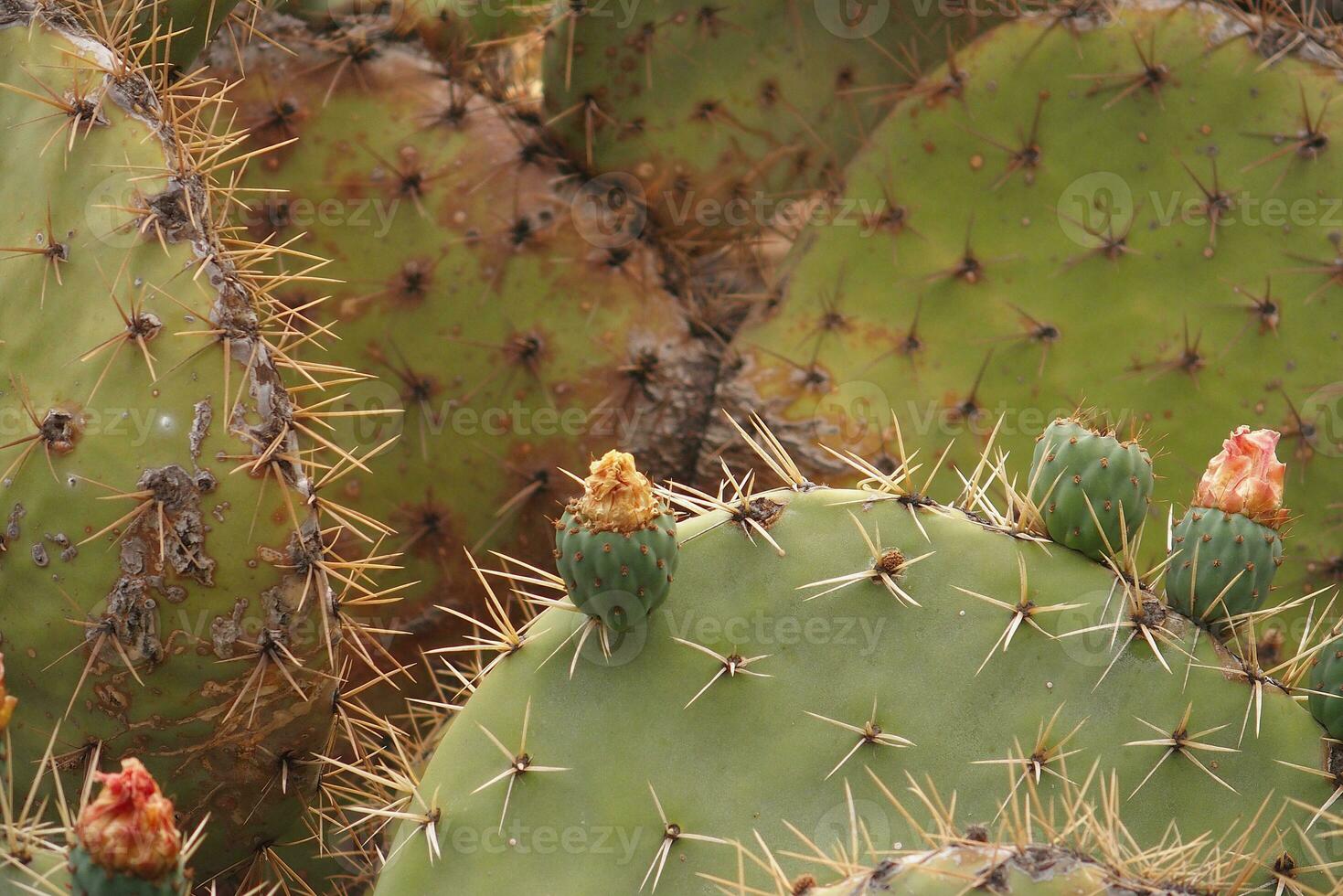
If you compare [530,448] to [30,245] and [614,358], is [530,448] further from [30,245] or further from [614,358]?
[30,245]

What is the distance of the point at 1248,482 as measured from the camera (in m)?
1.55

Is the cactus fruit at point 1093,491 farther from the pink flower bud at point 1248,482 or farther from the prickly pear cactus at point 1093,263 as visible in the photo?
the prickly pear cactus at point 1093,263

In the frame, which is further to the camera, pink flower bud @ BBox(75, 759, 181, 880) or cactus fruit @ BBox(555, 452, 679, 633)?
cactus fruit @ BBox(555, 452, 679, 633)

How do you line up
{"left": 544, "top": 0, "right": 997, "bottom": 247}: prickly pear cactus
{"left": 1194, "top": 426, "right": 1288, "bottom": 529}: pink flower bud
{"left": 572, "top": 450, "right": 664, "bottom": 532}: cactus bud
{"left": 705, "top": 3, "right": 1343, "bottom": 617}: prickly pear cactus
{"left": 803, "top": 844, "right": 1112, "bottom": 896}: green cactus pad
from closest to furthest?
{"left": 803, "top": 844, "right": 1112, "bottom": 896}: green cactus pad, {"left": 572, "top": 450, "right": 664, "bottom": 532}: cactus bud, {"left": 1194, "top": 426, "right": 1288, "bottom": 529}: pink flower bud, {"left": 705, "top": 3, "right": 1343, "bottom": 617}: prickly pear cactus, {"left": 544, "top": 0, "right": 997, "bottom": 247}: prickly pear cactus

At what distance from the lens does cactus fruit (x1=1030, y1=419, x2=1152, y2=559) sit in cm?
156

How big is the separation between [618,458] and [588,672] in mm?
297

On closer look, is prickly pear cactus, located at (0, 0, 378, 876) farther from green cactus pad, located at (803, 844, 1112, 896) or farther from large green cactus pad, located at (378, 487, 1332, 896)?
green cactus pad, located at (803, 844, 1112, 896)

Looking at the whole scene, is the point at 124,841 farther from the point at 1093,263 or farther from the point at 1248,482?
the point at 1093,263

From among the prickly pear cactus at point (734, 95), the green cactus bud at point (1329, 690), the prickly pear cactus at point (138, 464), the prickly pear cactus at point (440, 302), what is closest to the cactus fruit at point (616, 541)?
the prickly pear cactus at point (138, 464)

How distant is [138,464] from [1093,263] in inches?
69.8

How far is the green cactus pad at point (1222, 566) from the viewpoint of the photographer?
60.6 inches

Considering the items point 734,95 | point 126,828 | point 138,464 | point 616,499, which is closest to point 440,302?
point 734,95

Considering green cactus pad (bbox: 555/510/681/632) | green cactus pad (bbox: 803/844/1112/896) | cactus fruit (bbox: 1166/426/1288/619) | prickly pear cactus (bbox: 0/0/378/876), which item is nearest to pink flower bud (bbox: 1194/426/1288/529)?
cactus fruit (bbox: 1166/426/1288/619)

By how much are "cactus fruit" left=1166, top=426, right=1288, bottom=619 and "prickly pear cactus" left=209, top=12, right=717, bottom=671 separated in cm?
126
